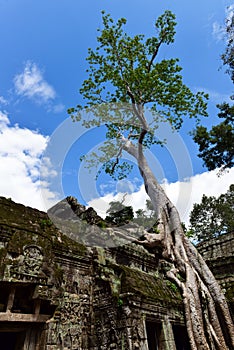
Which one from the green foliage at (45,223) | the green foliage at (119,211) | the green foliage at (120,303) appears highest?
the green foliage at (119,211)

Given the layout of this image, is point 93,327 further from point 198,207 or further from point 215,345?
point 198,207

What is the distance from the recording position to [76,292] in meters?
5.06

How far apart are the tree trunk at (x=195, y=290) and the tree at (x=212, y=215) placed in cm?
1547

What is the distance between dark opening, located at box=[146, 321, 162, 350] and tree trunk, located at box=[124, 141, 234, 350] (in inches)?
35.0

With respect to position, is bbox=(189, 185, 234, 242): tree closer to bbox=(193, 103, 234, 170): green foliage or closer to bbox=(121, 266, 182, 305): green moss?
bbox=(193, 103, 234, 170): green foliage

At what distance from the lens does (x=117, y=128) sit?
1427 cm

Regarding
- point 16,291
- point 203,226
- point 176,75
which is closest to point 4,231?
point 16,291

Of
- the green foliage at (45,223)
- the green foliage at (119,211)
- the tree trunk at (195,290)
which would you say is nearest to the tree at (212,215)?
the green foliage at (119,211)

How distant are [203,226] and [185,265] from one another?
18060 millimetres

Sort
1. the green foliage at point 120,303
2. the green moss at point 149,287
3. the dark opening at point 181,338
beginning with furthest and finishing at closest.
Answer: the dark opening at point 181,338, the green moss at point 149,287, the green foliage at point 120,303

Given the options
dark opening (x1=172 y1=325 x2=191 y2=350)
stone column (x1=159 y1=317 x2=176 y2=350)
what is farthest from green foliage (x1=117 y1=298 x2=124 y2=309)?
dark opening (x1=172 y1=325 x2=191 y2=350)

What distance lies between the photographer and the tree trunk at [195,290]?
602 centimetres

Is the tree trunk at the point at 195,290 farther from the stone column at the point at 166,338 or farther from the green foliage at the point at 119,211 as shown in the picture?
the green foliage at the point at 119,211

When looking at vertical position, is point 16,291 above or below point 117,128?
below
